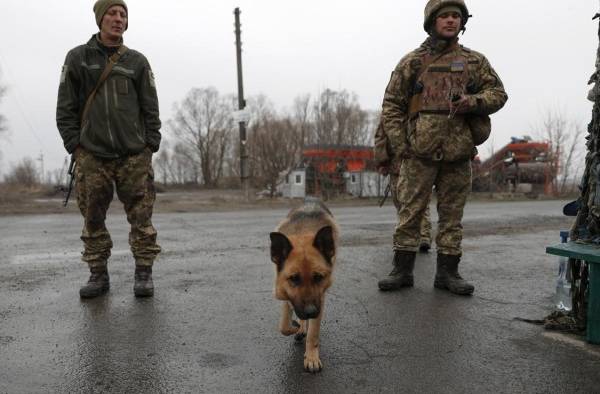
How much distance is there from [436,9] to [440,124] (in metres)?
1.08

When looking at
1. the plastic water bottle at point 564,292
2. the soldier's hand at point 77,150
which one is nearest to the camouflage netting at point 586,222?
the plastic water bottle at point 564,292

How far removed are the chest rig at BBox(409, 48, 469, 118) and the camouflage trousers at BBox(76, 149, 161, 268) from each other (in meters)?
2.77

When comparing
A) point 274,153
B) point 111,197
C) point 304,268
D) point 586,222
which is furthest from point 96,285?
point 274,153

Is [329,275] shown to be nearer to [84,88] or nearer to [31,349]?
[31,349]

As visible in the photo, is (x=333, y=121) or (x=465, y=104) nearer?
(x=465, y=104)

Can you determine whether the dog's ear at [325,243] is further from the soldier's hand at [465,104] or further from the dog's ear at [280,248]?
the soldier's hand at [465,104]

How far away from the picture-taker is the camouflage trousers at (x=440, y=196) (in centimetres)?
446

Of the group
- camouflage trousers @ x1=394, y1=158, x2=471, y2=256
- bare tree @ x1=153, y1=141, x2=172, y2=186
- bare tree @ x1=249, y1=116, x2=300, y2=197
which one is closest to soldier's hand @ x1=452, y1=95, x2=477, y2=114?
camouflage trousers @ x1=394, y1=158, x2=471, y2=256

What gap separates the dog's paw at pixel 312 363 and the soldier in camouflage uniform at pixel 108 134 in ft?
6.81

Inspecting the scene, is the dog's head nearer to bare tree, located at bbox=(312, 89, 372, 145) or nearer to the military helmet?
the military helmet

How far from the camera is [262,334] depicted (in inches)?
130

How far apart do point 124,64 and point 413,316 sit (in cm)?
350

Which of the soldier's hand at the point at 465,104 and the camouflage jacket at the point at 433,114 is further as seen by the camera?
the camouflage jacket at the point at 433,114

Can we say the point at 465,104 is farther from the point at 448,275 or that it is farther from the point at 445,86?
the point at 448,275
